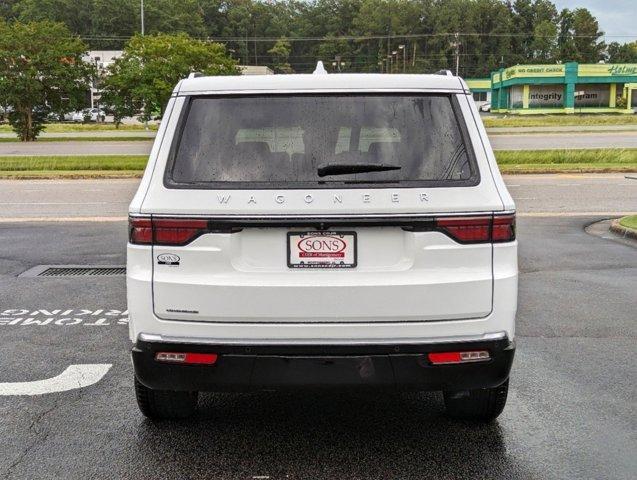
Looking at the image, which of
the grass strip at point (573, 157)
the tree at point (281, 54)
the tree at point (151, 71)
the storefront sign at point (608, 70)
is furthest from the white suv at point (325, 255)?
the tree at point (281, 54)

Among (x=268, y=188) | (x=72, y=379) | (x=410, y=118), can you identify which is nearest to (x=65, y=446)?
(x=72, y=379)

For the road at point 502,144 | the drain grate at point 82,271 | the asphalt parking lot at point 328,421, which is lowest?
the drain grate at point 82,271

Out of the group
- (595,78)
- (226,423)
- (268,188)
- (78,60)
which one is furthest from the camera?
(595,78)

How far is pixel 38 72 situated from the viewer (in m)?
40.6

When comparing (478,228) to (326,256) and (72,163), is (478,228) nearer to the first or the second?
(326,256)

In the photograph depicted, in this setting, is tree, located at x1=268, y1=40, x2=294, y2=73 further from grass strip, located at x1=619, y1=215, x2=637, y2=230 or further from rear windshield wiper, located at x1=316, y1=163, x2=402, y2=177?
rear windshield wiper, located at x1=316, y1=163, x2=402, y2=177

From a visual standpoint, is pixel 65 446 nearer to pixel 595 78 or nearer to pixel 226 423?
pixel 226 423

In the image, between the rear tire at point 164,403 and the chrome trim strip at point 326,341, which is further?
the rear tire at point 164,403

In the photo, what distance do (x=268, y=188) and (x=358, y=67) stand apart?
160826mm

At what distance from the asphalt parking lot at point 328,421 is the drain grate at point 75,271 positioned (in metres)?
1.40

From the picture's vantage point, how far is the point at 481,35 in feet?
532

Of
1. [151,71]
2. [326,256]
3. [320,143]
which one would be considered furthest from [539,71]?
[326,256]

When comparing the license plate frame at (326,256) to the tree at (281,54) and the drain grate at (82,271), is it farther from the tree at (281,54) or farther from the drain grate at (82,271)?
the tree at (281,54)

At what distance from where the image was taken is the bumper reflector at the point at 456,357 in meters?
3.60
